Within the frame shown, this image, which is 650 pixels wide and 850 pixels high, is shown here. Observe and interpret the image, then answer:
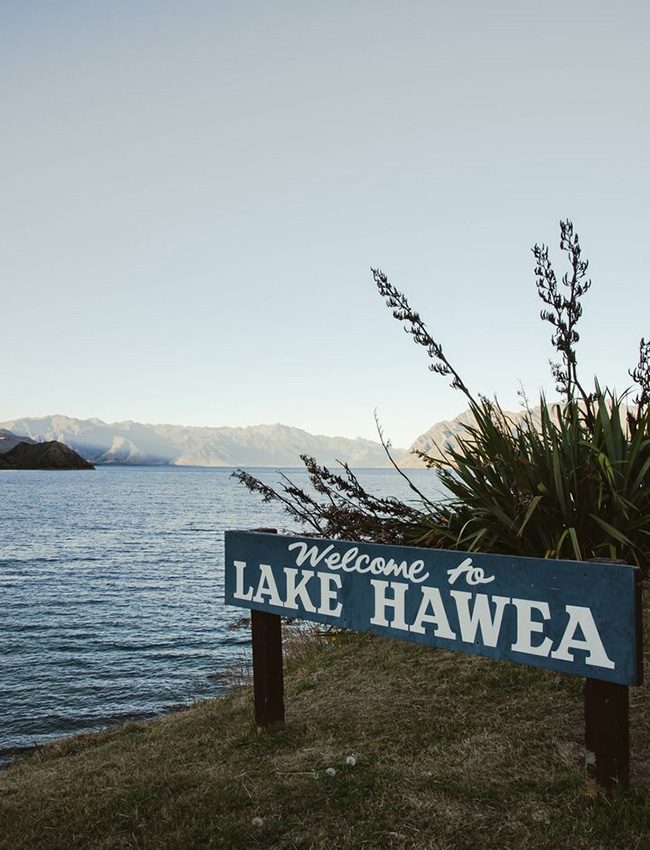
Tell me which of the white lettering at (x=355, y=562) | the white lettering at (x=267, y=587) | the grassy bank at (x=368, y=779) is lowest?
the grassy bank at (x=368, y=779)

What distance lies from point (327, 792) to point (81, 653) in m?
13.7

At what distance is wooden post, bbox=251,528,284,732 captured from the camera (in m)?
5.39

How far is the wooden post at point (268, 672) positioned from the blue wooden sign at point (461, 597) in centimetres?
17

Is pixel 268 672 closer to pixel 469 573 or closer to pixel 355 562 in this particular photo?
pixel 355 562

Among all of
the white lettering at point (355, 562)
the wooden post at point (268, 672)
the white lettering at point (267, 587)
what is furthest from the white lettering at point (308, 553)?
the wooden post at point (268, 672)

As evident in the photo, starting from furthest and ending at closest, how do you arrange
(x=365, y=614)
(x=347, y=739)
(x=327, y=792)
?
(x=347, y=739) → (x=365, y=614) → (x=327, y=792)

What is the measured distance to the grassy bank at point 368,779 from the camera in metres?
3.63

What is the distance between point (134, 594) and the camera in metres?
24.4

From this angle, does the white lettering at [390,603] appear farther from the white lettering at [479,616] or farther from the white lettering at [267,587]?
the white lettering at [267,587]

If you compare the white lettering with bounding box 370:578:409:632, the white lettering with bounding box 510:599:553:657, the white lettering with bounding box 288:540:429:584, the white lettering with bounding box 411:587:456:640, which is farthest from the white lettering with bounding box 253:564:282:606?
the white lettering with bounding box 510:599:553:657

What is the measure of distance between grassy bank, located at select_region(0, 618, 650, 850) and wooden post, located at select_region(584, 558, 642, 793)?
97 millimetres

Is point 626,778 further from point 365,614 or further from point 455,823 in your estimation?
point 365,614

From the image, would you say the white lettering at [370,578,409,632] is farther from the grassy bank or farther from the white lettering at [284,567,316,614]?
the grassy bank

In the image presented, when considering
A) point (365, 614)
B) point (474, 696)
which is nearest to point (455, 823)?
point (365, 614)
